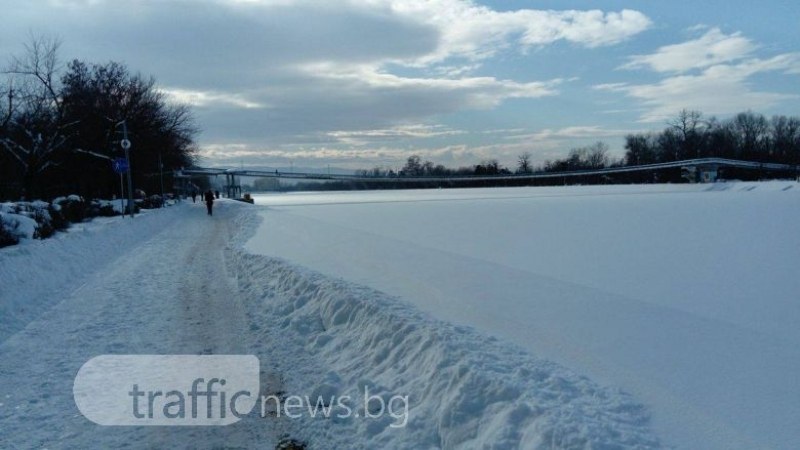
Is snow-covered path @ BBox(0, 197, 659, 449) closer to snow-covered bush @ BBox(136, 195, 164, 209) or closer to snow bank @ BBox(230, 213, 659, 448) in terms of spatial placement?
snow bank @ BBox(230, 213, 659, 448)

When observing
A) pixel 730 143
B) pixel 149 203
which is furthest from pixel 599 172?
pixel 149 203

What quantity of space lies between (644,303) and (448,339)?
3474 mm

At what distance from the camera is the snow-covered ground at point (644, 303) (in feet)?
14.3

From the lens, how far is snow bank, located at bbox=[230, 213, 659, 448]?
156 inches

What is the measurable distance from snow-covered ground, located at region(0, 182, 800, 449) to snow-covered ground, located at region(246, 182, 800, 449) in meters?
0.03

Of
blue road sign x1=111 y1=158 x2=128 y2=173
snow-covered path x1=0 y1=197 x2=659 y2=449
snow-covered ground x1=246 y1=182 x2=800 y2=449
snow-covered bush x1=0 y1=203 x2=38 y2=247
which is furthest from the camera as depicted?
blue road sign x1=111 y1=158 x2=128 y2=173

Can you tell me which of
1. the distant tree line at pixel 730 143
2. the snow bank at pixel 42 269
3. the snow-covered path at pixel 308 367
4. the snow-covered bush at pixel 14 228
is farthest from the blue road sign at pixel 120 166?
the distant tree line at pixel 730 143

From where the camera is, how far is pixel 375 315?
7008 millimetres

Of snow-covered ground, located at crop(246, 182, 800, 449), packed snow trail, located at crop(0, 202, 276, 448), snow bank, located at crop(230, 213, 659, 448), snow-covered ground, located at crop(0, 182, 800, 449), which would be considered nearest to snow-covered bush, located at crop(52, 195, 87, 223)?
snow-covered ground, located at crop(0, 182, 800, 449)

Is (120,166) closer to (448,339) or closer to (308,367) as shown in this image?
(308,367)

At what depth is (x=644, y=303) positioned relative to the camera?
7.64 meters

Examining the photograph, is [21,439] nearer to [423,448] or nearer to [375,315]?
[423,448]

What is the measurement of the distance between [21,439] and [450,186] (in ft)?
450

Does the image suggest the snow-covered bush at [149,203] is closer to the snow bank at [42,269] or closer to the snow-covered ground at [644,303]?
the snow bank at [42,269]
